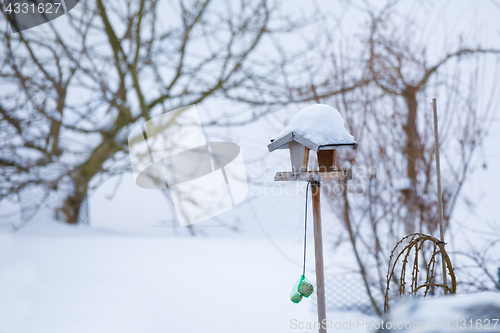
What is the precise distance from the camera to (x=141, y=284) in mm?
2350

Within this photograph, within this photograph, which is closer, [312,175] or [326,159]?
[312,175]

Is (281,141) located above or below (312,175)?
above

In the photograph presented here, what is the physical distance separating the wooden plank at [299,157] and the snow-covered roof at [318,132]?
39 mm

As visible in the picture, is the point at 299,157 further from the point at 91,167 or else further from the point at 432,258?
the point at 91,167

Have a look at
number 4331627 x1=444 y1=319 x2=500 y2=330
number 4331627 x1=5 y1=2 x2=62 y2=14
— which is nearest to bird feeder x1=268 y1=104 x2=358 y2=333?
number 4331627 x1=444 y1=319 x2=500 y2=330

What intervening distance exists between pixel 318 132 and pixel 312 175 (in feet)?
0.48

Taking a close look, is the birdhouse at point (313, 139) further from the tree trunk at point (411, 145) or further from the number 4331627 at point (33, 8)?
the number 4331627 at point (33, 8)

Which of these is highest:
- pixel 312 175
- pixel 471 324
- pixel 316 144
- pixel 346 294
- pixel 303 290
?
pixel 316 144

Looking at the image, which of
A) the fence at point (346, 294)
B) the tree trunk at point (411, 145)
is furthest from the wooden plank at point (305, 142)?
the fence at point (346, 294)

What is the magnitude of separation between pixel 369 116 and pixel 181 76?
5.43ft

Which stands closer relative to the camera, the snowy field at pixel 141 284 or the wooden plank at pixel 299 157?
the wooden plank at pixel 299 157

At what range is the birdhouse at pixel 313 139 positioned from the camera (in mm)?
1160

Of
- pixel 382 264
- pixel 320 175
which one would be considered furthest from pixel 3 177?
pixel 382 264

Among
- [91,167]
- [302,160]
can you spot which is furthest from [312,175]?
[91,167]
